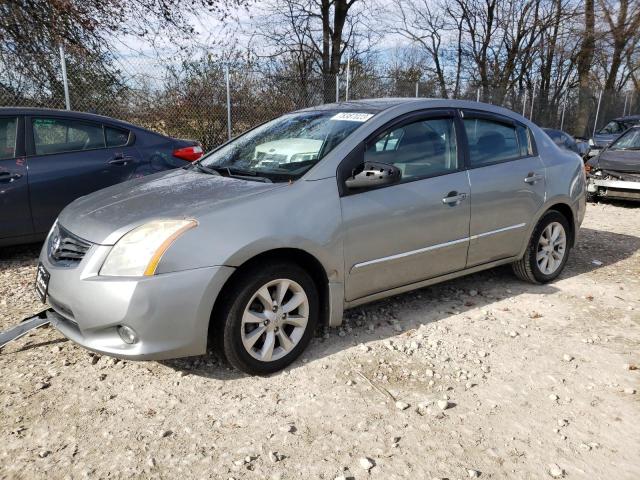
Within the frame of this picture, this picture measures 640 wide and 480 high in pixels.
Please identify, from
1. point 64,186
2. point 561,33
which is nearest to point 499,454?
point 64,186

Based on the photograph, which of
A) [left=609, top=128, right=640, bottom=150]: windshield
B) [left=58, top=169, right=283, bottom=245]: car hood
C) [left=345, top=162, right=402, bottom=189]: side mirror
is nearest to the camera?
[left=58, top=169, right=283, bottom=245]: car hood

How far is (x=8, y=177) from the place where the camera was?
195 inches

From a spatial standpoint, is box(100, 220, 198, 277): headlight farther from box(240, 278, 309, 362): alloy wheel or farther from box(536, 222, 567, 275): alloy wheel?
box(536, 222, 567, 275): alloy wheel

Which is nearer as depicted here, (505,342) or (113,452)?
(113,452)

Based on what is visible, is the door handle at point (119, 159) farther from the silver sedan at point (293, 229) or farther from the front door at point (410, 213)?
the front door at point (410, 213)

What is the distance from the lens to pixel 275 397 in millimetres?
2965

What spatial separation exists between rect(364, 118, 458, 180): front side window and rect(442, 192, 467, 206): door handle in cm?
18

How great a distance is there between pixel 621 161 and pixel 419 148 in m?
6.69

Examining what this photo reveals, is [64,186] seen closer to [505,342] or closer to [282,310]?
[282,310]

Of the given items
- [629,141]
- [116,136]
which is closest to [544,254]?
[116,136]

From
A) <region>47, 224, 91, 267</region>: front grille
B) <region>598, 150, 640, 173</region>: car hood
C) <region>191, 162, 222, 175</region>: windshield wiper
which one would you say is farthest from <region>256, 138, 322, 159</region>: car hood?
<region>598, 150, 640, 173</region>: car hood

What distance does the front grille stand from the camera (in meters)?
2.97

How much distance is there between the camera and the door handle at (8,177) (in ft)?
16.1

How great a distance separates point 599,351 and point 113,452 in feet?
10.0
